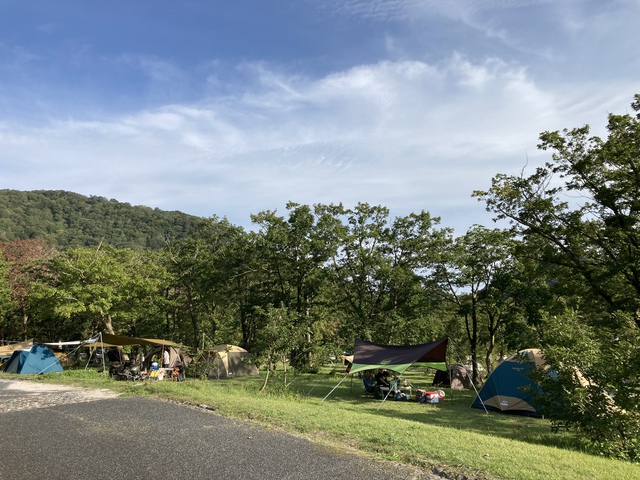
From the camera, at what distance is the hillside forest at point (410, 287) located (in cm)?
861

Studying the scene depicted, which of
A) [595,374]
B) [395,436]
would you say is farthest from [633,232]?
[395,436]

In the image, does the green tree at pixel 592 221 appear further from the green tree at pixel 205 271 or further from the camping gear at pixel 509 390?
the green tree at pixel 205 271

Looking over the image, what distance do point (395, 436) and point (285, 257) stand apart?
2207 cm

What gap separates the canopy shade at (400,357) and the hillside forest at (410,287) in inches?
42.6

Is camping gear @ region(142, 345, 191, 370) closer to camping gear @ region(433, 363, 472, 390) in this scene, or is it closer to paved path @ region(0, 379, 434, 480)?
paved path @ region(0, 379, 434, 480)

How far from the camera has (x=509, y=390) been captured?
13.0 m

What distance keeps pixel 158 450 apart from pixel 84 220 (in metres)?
110

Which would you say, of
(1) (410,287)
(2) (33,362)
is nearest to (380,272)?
(1) (410,287)

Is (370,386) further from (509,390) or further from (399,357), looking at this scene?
(509,390)

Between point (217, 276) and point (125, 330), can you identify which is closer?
point (217, 276)

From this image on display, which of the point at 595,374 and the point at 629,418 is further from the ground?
the point at 595,374

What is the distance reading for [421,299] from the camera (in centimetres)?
2573

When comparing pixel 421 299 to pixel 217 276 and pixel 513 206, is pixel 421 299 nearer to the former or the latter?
pixel 513 206

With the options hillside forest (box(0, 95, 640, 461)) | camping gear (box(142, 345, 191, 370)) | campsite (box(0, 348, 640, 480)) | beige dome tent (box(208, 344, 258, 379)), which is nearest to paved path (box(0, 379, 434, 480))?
campsite (box(0, 348, 640, 480))
